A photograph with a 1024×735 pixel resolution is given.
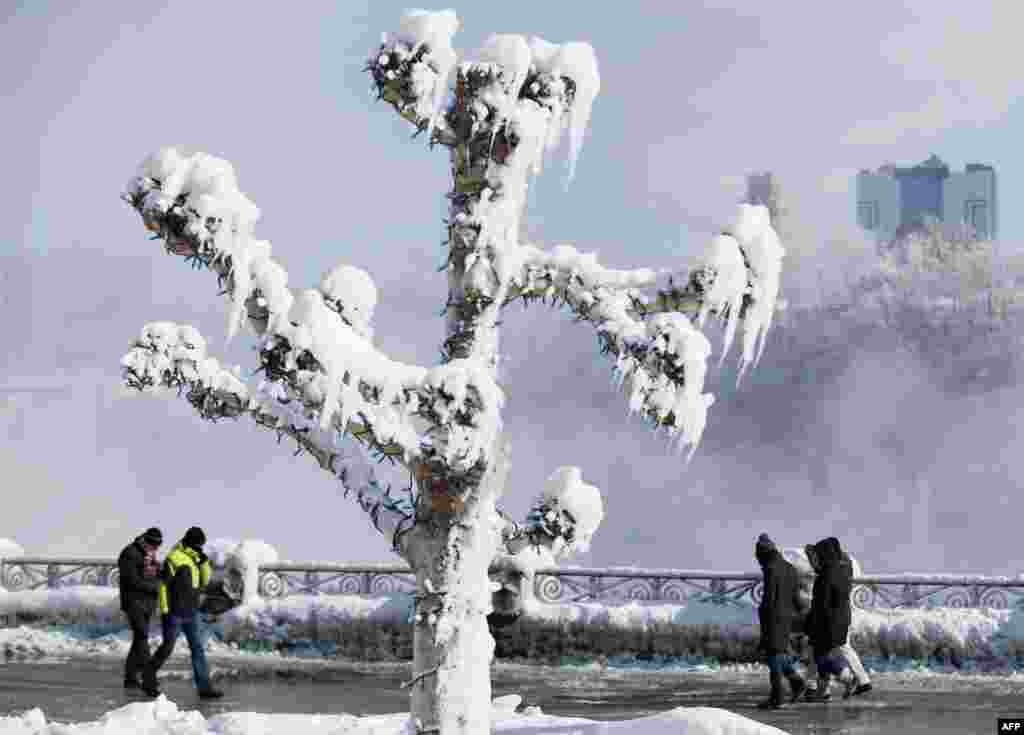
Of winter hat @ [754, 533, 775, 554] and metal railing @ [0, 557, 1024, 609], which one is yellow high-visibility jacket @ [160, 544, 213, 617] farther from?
winter hat @ [754, 533, 775, 554]

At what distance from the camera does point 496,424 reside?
30.2ft

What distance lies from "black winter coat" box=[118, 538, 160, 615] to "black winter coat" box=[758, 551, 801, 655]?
545cm

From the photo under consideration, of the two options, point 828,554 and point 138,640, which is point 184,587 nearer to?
point 138,640

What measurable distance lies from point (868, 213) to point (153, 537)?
96410 millimetres

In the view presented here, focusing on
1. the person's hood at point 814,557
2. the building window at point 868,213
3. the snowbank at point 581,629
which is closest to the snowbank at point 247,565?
the snowbank at point 581,629

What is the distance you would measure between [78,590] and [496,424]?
45.6ft

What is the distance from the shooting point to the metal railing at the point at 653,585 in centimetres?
1980

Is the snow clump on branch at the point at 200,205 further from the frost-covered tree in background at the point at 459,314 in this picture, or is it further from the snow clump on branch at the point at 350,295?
the snow clump on branch at the point at 350,295

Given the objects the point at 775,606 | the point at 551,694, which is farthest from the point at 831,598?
the point at 551,694

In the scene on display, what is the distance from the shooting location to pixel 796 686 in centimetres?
1534

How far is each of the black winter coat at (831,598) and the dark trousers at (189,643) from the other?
208 inches

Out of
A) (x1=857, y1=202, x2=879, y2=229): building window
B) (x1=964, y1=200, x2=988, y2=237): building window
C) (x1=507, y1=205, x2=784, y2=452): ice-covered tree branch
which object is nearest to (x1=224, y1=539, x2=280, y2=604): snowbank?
(x1=507, y1=205, x2=784, y2=452): ice-covered tree branch

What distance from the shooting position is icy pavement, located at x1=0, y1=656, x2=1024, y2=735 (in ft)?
48.7

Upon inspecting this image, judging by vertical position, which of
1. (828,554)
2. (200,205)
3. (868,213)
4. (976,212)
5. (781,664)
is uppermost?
(868,213)
